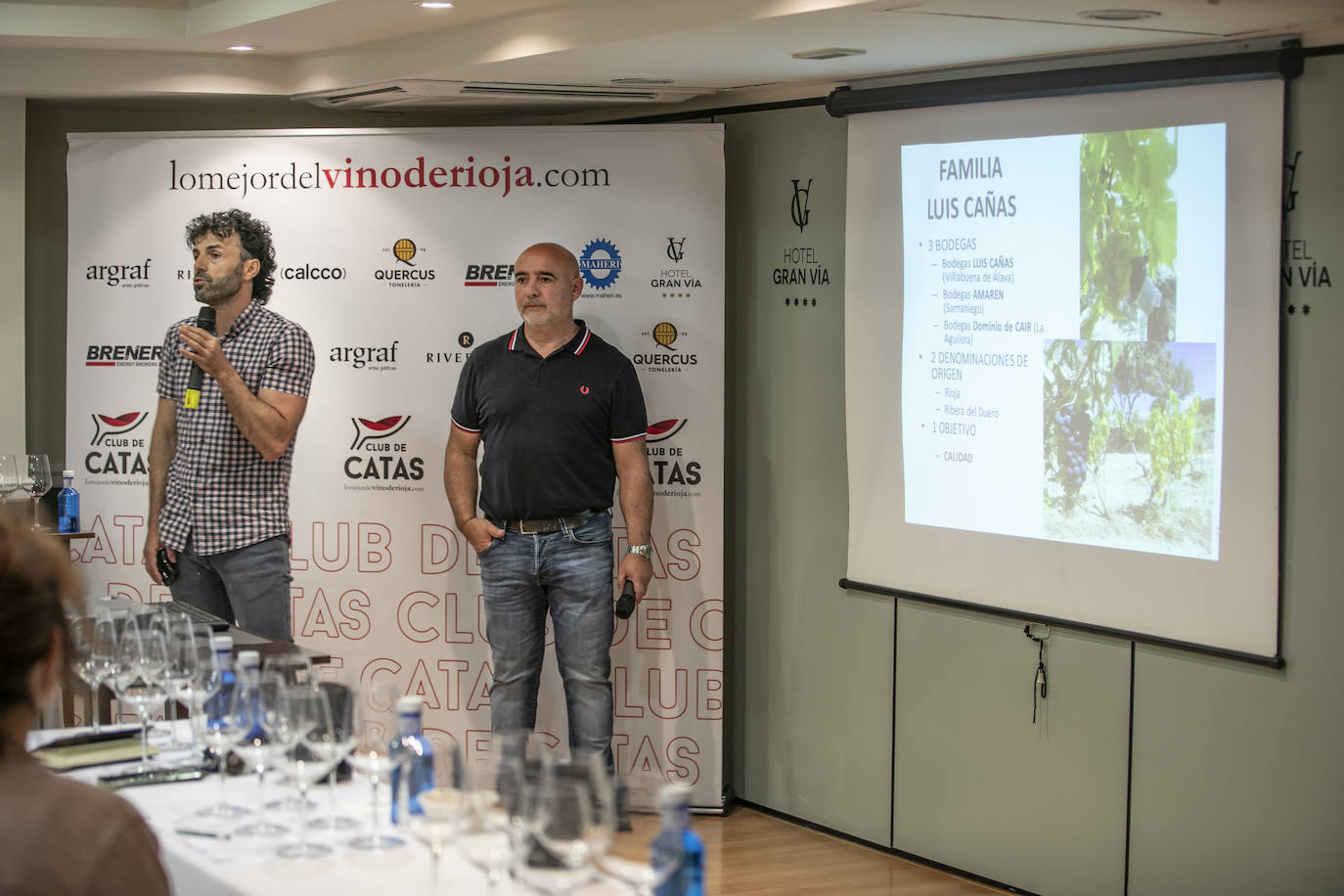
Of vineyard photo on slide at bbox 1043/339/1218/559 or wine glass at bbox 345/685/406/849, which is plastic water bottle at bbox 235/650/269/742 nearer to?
wine glass at bbox 345/685/406/849

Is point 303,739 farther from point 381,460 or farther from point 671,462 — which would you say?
point 381,460

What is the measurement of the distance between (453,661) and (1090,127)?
117 inches

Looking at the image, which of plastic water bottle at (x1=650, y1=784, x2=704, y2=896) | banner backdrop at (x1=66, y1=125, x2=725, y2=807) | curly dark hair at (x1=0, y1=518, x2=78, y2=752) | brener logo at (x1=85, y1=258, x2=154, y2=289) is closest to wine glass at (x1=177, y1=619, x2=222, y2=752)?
curly dark hair at (x1=0, y1=518, x2=78, y2=752)

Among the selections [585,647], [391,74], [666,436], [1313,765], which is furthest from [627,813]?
[391,74]

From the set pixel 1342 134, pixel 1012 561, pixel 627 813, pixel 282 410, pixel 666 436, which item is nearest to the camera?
pixel 627 813

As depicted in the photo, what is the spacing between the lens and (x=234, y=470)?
4.54 m

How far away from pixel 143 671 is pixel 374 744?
2.21ft

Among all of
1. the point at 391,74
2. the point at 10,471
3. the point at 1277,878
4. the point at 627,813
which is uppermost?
the point at 391,74

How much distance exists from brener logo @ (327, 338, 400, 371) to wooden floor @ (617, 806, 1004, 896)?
2096 mm

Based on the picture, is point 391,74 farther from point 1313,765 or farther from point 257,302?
point 1313,765

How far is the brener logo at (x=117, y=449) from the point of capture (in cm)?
521

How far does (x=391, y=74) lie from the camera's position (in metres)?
4.69

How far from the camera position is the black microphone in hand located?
450 cm

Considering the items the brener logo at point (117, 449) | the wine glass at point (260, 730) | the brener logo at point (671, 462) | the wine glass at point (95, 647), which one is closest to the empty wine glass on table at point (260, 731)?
the wine glass at point (260, 730)
